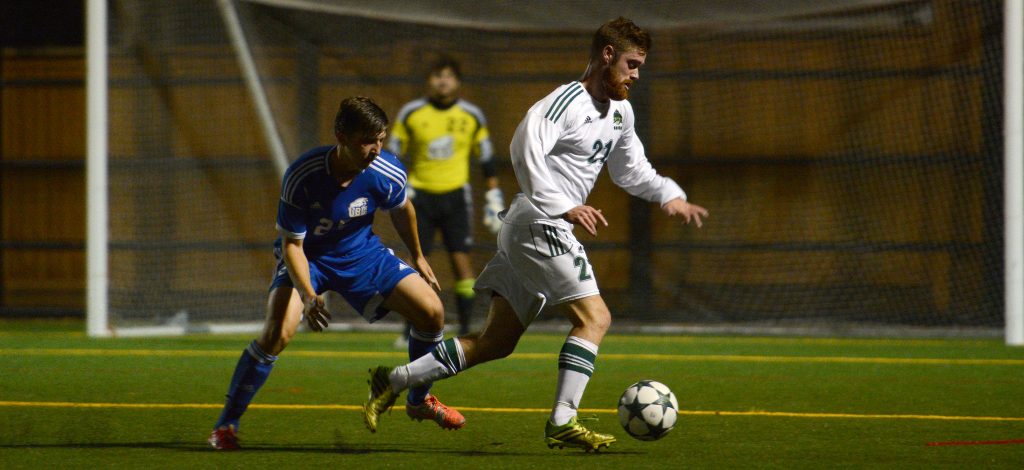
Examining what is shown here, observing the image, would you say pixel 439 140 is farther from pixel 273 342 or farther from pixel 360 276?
pixel 273 342

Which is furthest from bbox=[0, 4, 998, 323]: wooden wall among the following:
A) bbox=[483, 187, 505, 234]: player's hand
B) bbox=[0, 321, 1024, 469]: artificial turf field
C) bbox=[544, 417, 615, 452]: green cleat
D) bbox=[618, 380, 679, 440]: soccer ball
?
bbox=[544, 417, 615, 452]: green cleat

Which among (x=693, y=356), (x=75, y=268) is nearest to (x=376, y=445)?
(x=693, y=356)

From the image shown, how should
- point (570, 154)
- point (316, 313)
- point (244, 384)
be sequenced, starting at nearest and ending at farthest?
point (316, 313) < point (570, 154) < point (244, 384)

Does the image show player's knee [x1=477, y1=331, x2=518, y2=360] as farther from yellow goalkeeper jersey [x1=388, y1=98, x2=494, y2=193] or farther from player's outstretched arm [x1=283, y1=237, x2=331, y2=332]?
yellow goalkeeper jersey [x1=388, y1=98, x2=494, y2=193]

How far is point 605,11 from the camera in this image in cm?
1096

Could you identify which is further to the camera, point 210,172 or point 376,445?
point 210,172

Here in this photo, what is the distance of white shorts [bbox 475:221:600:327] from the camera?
16.5ft

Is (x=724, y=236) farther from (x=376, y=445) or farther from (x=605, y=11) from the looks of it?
(x=376, y=445)

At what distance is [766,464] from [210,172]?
757cm

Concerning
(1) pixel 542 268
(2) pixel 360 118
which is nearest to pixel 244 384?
(2) pixel 360 118

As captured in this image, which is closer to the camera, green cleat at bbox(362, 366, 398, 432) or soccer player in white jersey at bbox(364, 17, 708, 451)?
soccer player in white jersey at bbox(364, 17, 708, 451)

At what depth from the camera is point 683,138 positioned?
39.1ft

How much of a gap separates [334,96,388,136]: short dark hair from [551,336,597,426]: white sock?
1061mm

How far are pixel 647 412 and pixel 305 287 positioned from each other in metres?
1.35
